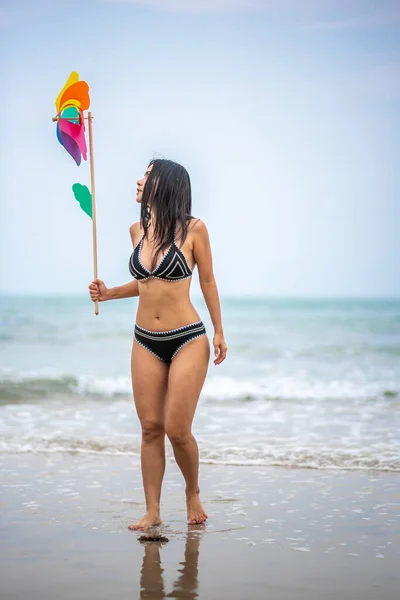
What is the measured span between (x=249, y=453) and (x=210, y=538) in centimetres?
273

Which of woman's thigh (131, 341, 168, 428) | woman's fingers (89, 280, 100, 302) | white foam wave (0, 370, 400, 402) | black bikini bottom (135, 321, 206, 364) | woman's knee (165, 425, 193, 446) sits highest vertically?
woman's fingers (89, 280, 100, 302)

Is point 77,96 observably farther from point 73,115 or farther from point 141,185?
point 141,185

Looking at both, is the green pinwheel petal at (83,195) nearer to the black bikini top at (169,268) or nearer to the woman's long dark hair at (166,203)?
the woman's long dark hair at (166,203)

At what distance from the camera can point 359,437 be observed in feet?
25.8

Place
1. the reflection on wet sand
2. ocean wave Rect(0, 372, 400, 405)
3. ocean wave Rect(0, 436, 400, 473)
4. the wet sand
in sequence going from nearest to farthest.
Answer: the reflection on wet sand → the wet sand → ocean wave Rect(0, 436, 400, 473) → ocean wave Rect(0, 372, 400, 405)

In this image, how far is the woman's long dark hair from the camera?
14.4 ft

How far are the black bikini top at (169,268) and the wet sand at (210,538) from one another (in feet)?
3.93

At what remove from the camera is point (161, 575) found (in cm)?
366

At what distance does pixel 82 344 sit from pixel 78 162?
18.7 metres

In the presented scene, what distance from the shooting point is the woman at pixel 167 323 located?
14.2ft

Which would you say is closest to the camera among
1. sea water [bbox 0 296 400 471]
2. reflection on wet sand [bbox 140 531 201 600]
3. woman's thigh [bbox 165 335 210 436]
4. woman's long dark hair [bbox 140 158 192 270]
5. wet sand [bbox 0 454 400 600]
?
reflection on wet sand [bbox 140 531 201 600]

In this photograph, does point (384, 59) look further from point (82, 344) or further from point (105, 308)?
point (105, 308)

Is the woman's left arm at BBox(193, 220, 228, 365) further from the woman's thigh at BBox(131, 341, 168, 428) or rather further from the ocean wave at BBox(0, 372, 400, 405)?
the ocean wave at BBox(0, 372, 400, 405)

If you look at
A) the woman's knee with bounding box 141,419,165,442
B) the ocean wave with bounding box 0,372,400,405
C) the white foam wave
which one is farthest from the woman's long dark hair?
the white foam wave
